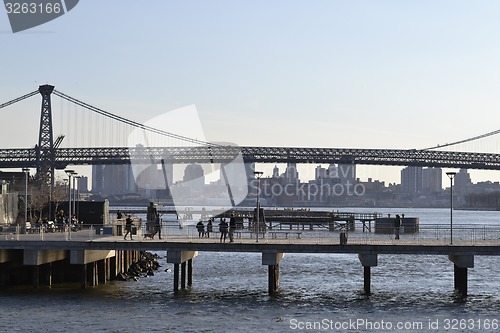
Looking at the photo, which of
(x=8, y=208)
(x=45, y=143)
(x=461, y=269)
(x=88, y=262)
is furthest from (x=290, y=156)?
(x=88, y=262)

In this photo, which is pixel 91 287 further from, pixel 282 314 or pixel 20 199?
pixel 20 199

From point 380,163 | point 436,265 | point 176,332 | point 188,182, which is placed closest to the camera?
point 176,332

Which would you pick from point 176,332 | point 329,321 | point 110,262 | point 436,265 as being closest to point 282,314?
point 329,321

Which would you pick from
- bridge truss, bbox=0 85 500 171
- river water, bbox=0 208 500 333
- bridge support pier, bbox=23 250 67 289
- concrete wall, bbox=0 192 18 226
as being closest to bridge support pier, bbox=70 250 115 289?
river water, bbox=0 208 500 333

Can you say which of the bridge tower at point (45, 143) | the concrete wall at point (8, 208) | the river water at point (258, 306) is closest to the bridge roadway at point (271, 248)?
the river water at point (258, 306)

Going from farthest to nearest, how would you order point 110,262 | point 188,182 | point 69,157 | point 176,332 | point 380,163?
point 188,182
point 380,163
point 69,157
point 110,262
point 176,332

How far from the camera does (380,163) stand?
137875mm

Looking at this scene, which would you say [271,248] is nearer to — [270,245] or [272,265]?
[270,245]

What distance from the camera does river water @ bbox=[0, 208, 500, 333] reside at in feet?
110

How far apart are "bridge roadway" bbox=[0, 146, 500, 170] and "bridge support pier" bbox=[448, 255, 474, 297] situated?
84817mm

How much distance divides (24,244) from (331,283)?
51.9 ft

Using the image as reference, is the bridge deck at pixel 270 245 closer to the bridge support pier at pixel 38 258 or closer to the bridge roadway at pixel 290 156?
the bridge support pier at pixel 38 258

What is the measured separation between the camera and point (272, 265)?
40.4 m

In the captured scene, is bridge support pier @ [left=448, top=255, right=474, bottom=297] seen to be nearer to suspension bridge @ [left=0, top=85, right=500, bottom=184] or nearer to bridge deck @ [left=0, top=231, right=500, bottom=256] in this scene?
bridge deck @ [left=0, top=231, right=500, bottom=256]
